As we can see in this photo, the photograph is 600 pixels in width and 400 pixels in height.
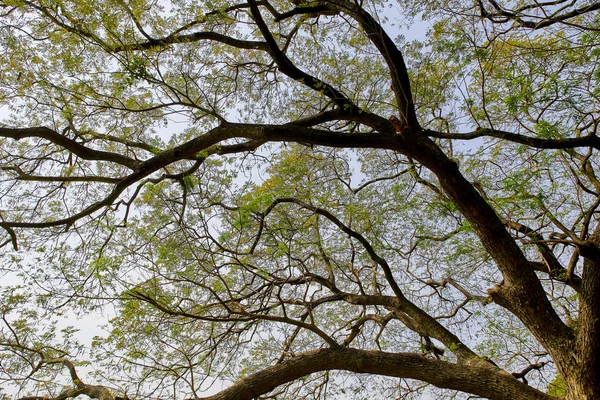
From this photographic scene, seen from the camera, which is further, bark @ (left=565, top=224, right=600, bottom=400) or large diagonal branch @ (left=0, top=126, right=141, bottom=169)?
large diagonal branch @ (left=0, top=126, right=141, bottom=169)

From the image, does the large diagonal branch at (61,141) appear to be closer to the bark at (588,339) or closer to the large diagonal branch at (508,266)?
the large diagonal branch at (508,266)

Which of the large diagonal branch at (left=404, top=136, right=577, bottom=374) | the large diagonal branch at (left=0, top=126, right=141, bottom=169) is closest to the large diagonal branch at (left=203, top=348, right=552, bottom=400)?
the large diagonal branch at (left=404, top=136, right=577, bottom=374)

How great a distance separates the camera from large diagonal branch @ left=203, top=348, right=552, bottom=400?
3994 mm

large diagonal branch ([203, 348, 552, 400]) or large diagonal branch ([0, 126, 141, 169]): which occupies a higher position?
large diagonal branch ([0, 126, 141, 169])

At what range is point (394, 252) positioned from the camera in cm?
653

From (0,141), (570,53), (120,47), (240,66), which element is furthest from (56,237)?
(570,53)

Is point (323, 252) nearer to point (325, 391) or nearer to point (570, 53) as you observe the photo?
point (325, 391)

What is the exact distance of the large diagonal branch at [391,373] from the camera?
13.1 ft

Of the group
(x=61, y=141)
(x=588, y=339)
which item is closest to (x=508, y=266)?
(x=588, y=339)

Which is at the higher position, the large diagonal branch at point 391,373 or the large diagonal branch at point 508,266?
the large diagonal branch at point 508,266

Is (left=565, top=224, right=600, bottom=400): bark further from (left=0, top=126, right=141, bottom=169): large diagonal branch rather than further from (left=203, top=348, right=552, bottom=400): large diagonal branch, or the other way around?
(left=0, top=126, right=141, bottom=169): large diagonal branch

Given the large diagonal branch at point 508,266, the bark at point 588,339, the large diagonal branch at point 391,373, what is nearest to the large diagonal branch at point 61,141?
the large diagonal branch at point 391,373

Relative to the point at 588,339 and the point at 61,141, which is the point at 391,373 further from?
the point at 61,141

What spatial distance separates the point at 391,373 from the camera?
14.5 ft
